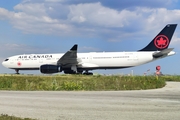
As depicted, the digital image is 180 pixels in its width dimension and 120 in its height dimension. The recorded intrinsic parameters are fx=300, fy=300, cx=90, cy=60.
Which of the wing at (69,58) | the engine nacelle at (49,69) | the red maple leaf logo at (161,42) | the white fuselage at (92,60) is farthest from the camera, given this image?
the red maple leaf logo at (161,42)

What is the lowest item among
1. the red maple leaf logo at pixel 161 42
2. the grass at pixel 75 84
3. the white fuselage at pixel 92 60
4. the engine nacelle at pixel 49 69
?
the grass at pixel 75 84

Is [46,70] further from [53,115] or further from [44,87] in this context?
[53,115]

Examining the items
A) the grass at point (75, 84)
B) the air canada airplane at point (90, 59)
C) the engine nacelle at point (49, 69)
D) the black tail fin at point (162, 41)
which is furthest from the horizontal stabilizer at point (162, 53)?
the engine nacelle at point (49, 69)

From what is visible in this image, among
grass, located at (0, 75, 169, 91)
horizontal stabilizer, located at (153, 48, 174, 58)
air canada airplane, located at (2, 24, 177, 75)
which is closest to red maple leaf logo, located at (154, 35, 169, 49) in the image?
air canada airplane, located at (2, 24, 177, 75)

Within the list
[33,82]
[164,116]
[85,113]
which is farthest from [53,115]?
[33,82]

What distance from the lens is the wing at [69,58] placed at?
1706 inches

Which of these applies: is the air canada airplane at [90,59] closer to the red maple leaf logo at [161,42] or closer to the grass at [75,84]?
the red maple leaf logo at [161,42]

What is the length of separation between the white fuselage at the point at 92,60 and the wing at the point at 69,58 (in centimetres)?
131

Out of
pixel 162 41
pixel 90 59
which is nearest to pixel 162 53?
pixel 162 41

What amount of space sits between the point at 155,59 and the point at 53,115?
118 ft

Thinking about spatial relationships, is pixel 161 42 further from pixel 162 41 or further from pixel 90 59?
pixel 90 59

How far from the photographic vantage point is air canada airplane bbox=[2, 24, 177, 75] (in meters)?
43.7

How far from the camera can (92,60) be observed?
45.5 meters

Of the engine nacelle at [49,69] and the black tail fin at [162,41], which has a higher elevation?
the black tail fin at [162,41]
